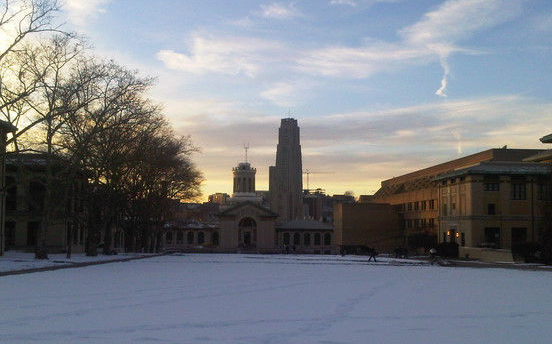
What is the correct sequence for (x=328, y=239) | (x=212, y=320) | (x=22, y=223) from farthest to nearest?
(x=328, y=239) < (x=22, y=223) < (x=212, y=320)

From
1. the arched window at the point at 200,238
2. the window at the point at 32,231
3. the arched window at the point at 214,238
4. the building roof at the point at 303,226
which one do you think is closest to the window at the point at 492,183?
the window at the point at 32,231

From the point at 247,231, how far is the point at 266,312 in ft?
374

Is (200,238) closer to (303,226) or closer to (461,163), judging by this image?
(303,226)

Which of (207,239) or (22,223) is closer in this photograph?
(22,223)

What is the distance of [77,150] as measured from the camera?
168 feet

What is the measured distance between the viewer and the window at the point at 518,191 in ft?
258

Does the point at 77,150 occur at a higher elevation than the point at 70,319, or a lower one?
higher

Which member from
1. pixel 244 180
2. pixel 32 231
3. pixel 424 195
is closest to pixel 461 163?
pixel 424 195

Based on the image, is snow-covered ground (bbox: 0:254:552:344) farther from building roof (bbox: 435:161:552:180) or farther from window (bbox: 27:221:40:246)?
window (bbox: 27:221:40:246)

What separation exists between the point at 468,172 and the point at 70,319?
217ft

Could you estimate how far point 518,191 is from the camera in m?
78.8

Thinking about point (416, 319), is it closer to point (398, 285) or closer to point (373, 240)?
point (398, 285)

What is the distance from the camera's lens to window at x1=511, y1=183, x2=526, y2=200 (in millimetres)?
78625

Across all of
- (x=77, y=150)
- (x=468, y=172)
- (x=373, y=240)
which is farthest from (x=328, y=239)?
(x=77, y=150)
